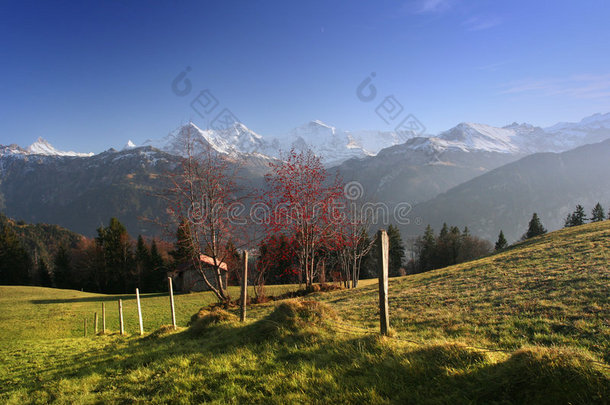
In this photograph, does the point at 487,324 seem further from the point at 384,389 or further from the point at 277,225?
the point at 277,225

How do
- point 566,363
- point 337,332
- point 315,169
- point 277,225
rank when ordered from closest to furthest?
Result: point 566,363 < point 337,332 < point 277,225 < point 315,169

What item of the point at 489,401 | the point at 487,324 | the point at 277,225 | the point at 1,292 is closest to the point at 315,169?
the point at 277,225

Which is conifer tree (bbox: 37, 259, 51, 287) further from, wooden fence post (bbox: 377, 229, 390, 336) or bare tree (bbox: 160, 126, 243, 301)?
wooden fence post (bbox: 377, 229, 390, 336)

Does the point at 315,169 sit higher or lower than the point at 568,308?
higher

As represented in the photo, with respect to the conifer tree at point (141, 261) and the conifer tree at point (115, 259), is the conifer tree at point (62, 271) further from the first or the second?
the conifer tree at point (141, 261)

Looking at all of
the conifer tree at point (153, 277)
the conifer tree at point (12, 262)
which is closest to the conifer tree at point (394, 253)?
the conifer tree at point (153, 277)

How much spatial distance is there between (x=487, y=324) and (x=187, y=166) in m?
13.9

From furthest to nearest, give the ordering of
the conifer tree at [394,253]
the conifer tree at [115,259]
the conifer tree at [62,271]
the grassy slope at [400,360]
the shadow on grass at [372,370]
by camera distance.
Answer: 1. the conifer tree at [394,253]
2. the conifer tree at [62,271]
3. the conifer tree at [115,259]
4. the grassy slope at [400,360]
5. the shadow on grass at [372,370]

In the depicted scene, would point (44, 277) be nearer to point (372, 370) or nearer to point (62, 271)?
point (62, 271)

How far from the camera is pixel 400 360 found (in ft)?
15.0

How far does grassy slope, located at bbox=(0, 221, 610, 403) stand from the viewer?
3539 mm

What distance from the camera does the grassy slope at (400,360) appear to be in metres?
3.54

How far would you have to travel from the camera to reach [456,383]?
381cm
